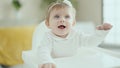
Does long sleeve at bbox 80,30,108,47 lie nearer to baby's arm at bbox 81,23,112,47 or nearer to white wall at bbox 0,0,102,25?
baby's arm at bbox 81,23,112,47

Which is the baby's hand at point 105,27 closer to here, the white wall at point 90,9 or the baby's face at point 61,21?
the baby's face at point 61,21

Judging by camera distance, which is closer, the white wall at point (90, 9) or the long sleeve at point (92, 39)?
the long sleeve at point (92, 39)

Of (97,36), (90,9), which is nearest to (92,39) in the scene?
(97,36)

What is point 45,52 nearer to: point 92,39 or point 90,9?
point 92,39

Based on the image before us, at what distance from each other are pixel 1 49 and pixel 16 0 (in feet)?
4.01

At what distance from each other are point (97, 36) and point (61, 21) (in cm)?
6

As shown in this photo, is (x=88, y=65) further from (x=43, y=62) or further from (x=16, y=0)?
(x=16, y=0)

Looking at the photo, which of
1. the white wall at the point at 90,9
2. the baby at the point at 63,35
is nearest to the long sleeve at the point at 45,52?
the baby at the point at 63,35

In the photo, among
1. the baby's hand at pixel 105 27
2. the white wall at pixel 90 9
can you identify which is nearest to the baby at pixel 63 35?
the baby's hand at pixel 105 27

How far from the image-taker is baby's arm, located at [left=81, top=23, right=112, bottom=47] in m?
0.31

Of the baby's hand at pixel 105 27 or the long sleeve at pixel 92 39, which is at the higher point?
the baby's hand at pixel 105 27

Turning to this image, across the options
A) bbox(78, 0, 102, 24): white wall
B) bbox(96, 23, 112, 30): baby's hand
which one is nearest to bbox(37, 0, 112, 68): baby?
bbox(96, 23, 112, 30): baby's hand

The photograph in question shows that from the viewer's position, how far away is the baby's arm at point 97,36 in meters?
0.31

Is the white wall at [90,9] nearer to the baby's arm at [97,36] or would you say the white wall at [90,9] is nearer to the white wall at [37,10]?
the white wall at [37,10]
